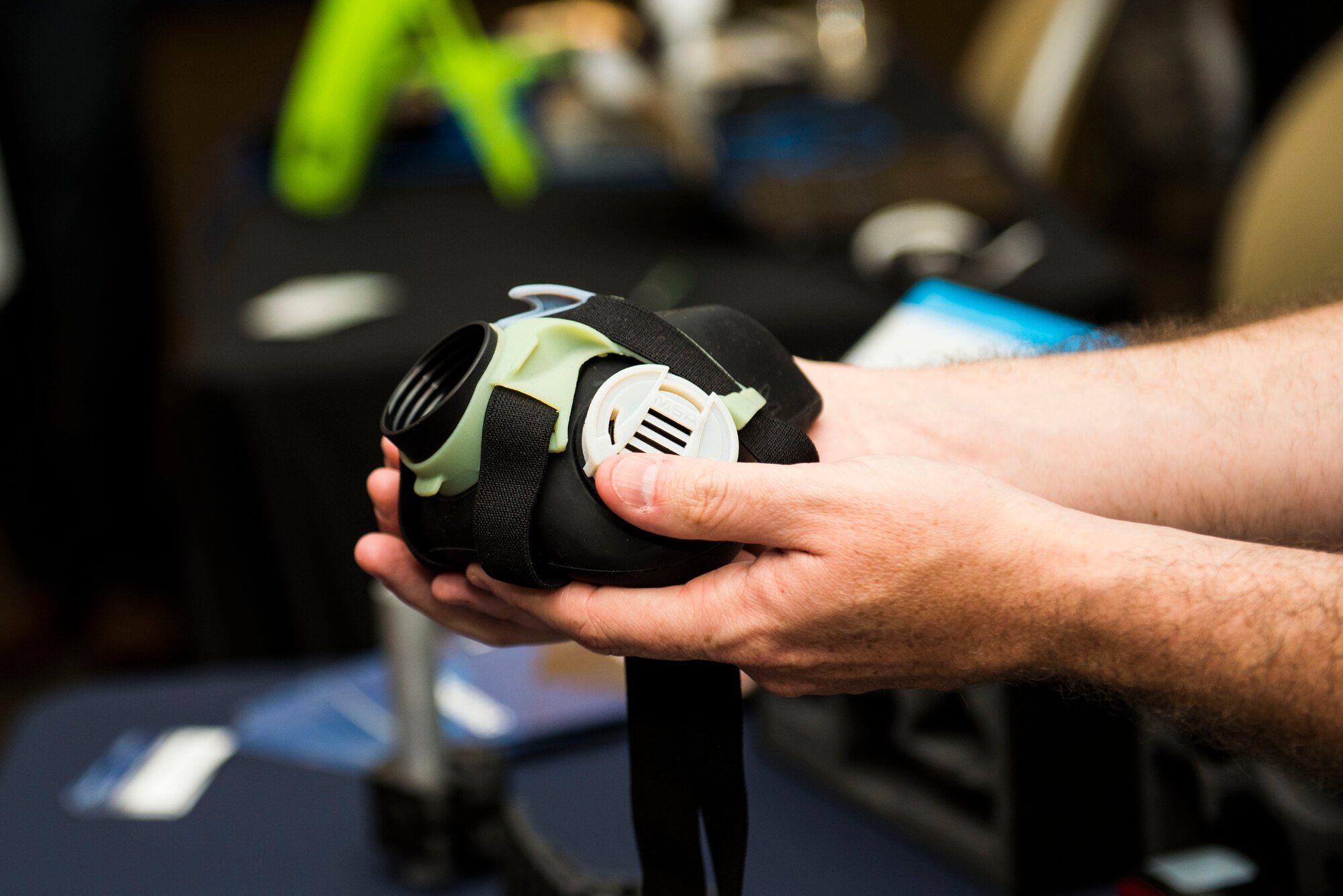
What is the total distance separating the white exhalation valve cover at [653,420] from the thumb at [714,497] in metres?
0.01

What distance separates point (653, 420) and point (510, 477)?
74mm

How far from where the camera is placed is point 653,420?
1.99ft

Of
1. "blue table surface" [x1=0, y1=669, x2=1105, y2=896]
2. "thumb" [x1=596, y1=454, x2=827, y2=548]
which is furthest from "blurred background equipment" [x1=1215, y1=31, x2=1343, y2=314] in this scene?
"thumb" [x1=596, y1=454, x2=827, y2=548]

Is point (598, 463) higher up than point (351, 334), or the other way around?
point (598, 463)

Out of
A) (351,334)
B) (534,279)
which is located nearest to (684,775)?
(351,334)

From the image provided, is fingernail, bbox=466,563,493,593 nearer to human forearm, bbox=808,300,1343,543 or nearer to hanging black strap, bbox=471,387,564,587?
hanging black strap, bbox=471,387,564,587

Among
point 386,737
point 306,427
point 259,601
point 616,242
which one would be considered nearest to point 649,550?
point 386,737

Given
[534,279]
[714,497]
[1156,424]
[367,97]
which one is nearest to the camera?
[714,497]

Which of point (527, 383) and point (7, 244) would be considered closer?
point (527, 383)

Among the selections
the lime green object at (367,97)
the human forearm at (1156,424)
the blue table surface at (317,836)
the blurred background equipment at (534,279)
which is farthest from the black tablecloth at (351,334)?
the human forearm at (1156,424)

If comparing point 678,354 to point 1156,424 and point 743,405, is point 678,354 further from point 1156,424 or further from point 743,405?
point 1156,424

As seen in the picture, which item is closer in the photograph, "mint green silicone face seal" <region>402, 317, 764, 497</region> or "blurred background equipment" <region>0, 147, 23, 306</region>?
"mint green silicone face seal" <region>402, 317, 764, 497</region>

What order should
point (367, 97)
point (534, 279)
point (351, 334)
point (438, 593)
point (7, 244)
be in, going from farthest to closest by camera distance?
point (7, 244), point (367, 97), point (534, 279), point (351, 334), point (438, 593)

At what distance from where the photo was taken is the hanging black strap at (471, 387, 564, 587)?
0.60 meters
